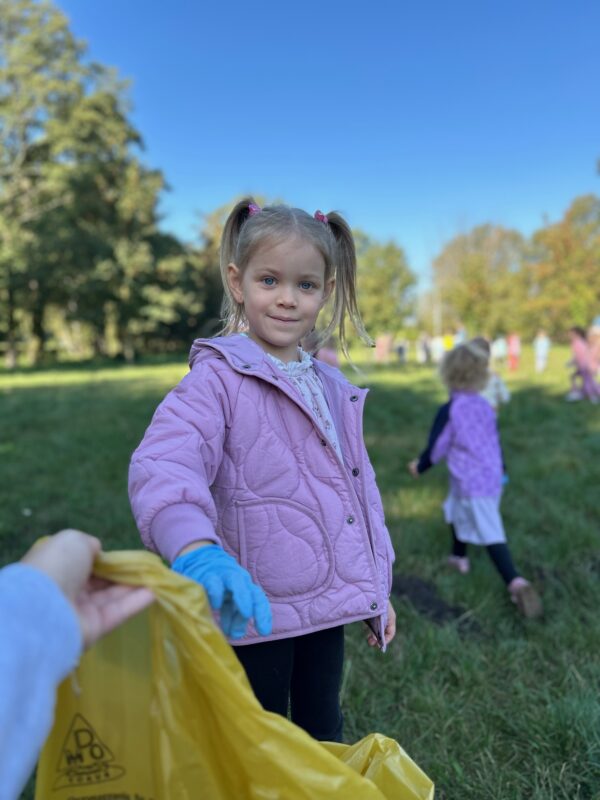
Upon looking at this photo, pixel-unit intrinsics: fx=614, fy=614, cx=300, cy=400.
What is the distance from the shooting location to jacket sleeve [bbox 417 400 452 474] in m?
4.10

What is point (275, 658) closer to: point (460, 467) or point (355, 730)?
point (355, 730)

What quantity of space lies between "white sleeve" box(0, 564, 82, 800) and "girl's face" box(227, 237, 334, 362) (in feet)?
3.24

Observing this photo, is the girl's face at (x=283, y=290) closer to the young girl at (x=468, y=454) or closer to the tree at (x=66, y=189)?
the young girl at (x=468, y=454)

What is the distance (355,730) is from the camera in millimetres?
2350

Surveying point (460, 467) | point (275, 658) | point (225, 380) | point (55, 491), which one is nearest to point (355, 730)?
point (275, 658)

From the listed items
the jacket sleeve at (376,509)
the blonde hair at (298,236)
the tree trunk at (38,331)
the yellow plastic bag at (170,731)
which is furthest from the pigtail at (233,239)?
the tree trunk at (38,331)

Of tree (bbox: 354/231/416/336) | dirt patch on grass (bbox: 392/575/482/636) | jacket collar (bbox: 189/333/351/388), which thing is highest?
tree (bbox: 354/231/416/336)

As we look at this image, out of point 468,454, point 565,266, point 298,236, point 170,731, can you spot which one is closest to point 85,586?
point 170,731

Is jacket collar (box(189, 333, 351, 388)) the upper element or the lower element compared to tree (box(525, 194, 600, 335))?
lower

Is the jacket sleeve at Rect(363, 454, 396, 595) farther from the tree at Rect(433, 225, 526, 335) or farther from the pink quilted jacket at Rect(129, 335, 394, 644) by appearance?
the tree at Rect(433, 225, 526, 335)

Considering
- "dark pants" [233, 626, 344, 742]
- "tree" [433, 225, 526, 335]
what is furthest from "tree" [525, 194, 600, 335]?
"dark pants" [233, 626, 344, 742]

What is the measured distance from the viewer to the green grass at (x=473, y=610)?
2145mm

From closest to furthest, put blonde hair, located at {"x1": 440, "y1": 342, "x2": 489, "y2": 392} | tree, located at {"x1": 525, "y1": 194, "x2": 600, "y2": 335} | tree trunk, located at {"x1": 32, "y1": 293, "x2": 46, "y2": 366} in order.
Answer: blonde hair, located at {"x1": 440, "y1": 342, "x2": 489, "y2": 392}, tree trunk, located at {"x1": 32, "y1": 293, "x2": 46, "y2": 366}, tree, located at {"x1": 525, "y1": 194, "x2": 600, "y2": 335}

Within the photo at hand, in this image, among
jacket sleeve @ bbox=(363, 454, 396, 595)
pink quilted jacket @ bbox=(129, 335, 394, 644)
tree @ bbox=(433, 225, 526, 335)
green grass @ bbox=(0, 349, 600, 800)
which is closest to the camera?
pink quilted jacket @ bbox=(129, 335, 394, 644)
